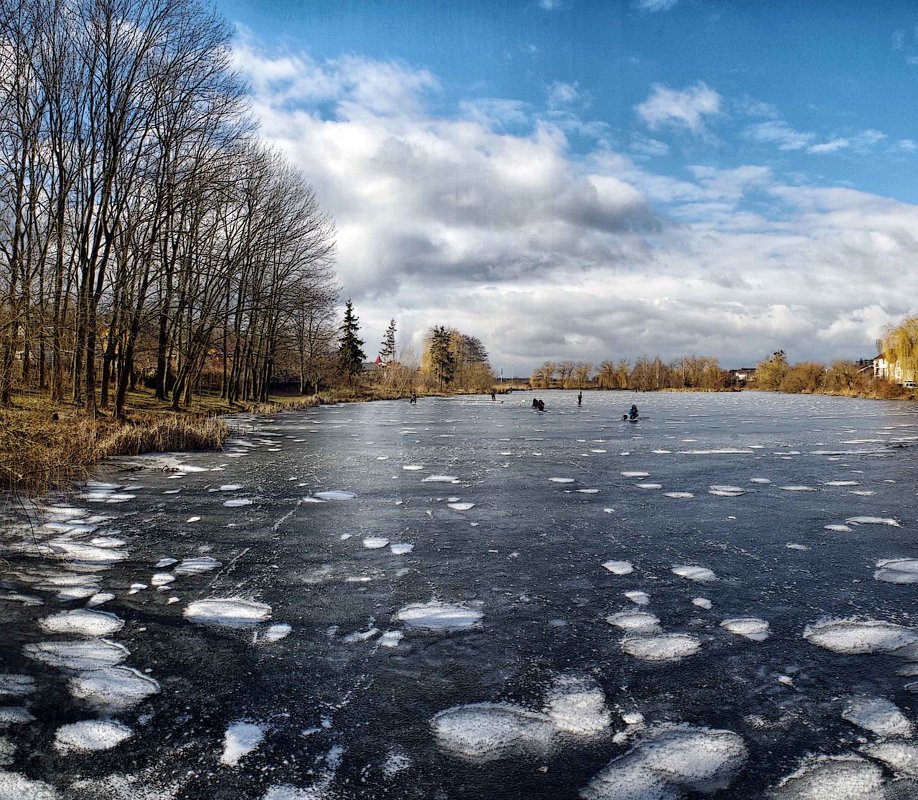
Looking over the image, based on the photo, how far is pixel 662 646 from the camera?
11.7 feet

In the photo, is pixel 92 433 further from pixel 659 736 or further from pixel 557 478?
pixel 659 736

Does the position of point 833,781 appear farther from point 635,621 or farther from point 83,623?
point 83,623

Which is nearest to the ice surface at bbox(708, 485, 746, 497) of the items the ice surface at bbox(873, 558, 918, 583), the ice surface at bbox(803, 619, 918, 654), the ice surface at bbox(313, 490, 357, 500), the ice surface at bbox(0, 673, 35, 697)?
the ice surface at bbox(873, 558, 918, 583)

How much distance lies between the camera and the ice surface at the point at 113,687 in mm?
2912

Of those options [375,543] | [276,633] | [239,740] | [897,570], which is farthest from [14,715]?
[897,570]

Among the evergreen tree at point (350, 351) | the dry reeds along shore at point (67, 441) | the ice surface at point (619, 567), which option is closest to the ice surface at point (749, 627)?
the ice surface at point (619, 567)

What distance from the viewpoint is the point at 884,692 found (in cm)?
301

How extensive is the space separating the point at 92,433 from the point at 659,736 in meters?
12.4

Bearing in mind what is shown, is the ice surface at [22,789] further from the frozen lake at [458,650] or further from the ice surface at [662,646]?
the ice surface at [662,646]

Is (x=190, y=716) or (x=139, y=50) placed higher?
(x=139, y=50)

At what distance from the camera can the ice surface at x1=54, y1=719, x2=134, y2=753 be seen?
2.55m

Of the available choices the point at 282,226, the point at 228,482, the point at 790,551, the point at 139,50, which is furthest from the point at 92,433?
the point at 282,226

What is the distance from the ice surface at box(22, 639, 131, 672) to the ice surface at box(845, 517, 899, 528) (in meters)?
7.02

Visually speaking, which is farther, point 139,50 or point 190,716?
point 139,50
